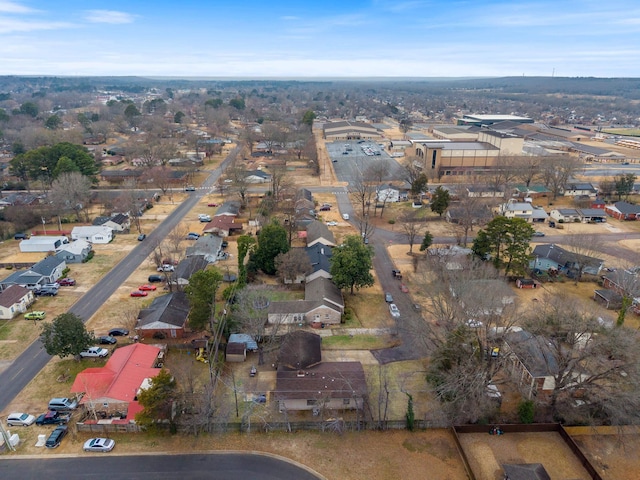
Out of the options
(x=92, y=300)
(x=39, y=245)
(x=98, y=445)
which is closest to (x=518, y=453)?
(x=98, y=445)

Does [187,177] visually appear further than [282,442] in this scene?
Yes

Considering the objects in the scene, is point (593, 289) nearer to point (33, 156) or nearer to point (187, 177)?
point (187, 177)

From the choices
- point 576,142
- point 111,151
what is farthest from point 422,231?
point 576,142

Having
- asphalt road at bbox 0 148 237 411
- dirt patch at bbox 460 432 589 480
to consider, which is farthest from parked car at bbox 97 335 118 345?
dirt patch at bbox 460 432 589 480

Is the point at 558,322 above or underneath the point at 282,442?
above

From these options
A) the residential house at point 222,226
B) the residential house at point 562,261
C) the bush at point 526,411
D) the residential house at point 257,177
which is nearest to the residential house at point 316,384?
the bush at point 526,411

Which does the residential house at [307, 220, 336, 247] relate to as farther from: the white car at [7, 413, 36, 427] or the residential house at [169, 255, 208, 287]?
the white car at [7, 413, 36, 427]
